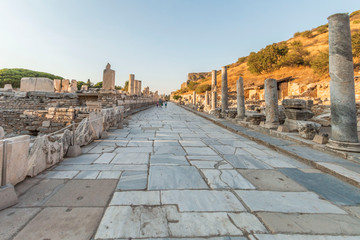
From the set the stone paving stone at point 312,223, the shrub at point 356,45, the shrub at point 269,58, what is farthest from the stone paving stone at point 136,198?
the shrub at point 269,58

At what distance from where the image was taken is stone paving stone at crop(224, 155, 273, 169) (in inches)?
130

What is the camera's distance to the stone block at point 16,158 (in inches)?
83.4

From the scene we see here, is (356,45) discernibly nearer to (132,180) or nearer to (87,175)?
(132,180)

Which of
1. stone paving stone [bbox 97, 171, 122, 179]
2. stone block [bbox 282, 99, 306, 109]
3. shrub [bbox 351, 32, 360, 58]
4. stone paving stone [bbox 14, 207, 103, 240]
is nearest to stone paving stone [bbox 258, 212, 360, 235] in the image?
stone paving stone [bbox 14, 207, 103, 240]

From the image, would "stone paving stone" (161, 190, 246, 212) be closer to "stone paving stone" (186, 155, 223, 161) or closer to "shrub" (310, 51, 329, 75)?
"stone paving stone" (186, 155, 223, 161)

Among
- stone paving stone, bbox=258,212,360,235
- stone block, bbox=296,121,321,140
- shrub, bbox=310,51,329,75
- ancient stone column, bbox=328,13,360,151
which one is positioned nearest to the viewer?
stone paving stone, bbox=258,212,360,235

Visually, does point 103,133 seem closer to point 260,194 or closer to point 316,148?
point 260,194

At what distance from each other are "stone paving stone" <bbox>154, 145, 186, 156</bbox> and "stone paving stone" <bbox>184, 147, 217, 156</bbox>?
178 mm

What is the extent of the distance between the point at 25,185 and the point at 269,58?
43378 millimetres

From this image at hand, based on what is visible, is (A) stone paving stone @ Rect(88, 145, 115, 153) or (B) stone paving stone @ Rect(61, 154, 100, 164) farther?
(A) stone paving stone @ Rect(88, 145, 115, 153)

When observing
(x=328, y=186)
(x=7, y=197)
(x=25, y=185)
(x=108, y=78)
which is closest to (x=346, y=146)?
(x=328, y=186)

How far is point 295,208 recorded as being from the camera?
78.2 inches

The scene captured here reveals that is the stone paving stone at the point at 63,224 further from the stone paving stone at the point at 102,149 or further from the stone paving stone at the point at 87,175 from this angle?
the stone paving stone at the point at 102,149

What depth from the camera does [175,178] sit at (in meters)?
2.73
